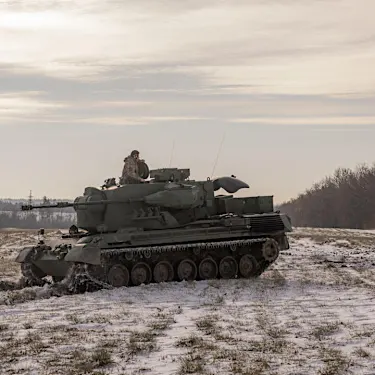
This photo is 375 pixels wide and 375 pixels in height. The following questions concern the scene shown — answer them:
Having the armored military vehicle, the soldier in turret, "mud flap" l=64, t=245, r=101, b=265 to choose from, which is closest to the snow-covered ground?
the armored military vehicle

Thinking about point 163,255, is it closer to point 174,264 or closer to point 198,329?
point 174,264

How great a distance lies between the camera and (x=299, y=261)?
27.0 meters

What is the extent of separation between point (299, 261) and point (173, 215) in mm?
7973

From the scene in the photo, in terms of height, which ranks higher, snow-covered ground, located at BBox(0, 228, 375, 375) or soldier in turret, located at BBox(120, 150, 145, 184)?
soldier in turret, located at BBox(120, 150, 145, 184)

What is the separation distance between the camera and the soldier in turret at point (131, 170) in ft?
68.9

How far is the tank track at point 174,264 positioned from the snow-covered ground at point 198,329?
0.72 meters

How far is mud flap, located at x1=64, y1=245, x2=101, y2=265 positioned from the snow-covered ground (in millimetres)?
→ 996

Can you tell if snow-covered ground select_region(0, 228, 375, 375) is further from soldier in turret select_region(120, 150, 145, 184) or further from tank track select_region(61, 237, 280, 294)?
soldier in turret select_region(120, 150, 145, 184)

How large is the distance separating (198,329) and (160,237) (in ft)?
24.5

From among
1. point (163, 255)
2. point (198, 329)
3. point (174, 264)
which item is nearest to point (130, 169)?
point (163, 255)

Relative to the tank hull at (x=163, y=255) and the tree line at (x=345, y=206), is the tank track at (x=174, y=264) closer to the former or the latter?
the tank hull at (x=163, y=255)

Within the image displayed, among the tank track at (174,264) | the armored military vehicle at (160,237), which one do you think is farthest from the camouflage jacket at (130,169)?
the tank track at (174,264)

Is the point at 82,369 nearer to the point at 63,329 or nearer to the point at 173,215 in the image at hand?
the point at 63,329

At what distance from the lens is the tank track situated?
60.5 feet
